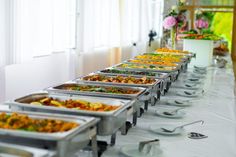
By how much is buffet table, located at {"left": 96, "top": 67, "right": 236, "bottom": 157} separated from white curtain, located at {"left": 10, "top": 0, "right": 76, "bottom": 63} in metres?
0.90

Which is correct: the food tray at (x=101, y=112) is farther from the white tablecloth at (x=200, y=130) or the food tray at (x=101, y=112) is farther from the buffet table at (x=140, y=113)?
the white tablecloth at (x=200, y=130)

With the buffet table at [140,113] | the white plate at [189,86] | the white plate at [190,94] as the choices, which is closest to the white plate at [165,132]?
the buffet table at [140,113]

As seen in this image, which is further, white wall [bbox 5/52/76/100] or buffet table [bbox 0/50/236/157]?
white wall [bbox 5/52/76/100]

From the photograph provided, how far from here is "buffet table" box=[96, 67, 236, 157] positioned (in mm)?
1188

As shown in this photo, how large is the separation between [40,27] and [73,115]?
1657 mm

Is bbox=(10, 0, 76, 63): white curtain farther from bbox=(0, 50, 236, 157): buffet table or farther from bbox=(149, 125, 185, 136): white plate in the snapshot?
bbox=(149, 125, 185, 136): white plate

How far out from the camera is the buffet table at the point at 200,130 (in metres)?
1.19

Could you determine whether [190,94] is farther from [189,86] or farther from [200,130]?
[200,130]

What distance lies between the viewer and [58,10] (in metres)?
2.89

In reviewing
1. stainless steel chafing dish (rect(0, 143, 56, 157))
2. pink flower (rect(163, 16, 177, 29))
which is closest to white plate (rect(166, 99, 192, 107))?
stainless steel chafing dish (rect(0, 143, 56, 157))

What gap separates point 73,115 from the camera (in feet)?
3.42

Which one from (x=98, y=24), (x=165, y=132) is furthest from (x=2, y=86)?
(x=98, y=24)

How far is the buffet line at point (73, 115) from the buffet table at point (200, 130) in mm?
45

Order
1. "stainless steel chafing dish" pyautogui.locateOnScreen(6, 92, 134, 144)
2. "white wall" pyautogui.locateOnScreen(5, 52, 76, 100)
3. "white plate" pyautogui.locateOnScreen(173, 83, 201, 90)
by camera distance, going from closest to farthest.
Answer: "stainless steel chafing dish" pyautogui.locateOnScreen(6, 92, 134, 144)
"white wall" pyautogui.locateOnScreen(5, 52, 76, 100)
"white plate" pyautogui.locateOnScreen(173, 83, 201, 90)
